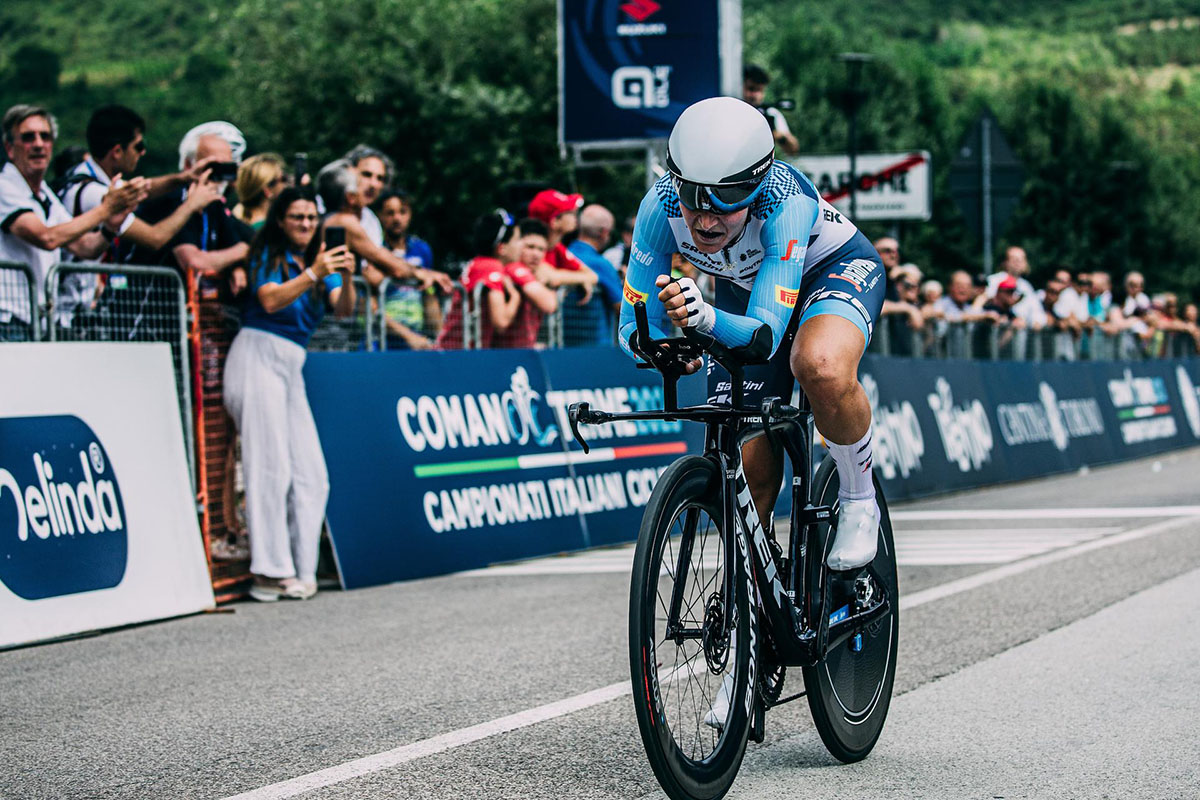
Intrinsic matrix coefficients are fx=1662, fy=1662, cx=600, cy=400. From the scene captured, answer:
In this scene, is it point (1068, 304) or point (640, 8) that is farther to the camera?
point (1068, 304)

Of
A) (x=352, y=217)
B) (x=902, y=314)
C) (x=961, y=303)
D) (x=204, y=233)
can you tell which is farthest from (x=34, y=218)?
(x=961, y=303)

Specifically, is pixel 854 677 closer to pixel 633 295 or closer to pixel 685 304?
pixel 633 295

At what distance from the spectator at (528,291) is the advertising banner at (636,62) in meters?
4.24

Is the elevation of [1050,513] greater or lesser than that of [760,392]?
lesser

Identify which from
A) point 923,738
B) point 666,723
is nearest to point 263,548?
point 923,738

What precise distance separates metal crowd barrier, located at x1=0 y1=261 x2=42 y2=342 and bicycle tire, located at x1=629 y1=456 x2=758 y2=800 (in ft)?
16.1

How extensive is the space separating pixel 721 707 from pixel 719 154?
1439mm

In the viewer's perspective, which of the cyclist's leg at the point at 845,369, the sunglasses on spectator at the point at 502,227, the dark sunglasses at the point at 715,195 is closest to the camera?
the dark sunglasses at the point at 715,195

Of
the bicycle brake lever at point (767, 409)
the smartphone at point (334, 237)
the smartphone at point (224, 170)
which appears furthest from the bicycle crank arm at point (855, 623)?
the smartphone at point (224, 170)

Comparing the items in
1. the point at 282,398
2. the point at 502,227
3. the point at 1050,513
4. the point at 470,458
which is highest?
the point at 502,227

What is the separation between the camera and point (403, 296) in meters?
11.0

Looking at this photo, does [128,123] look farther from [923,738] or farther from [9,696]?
[923,738]

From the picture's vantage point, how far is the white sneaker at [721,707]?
170 inches

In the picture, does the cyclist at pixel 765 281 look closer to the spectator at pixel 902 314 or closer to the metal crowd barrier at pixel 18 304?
the metal crowd barrier at pixel 18 304
